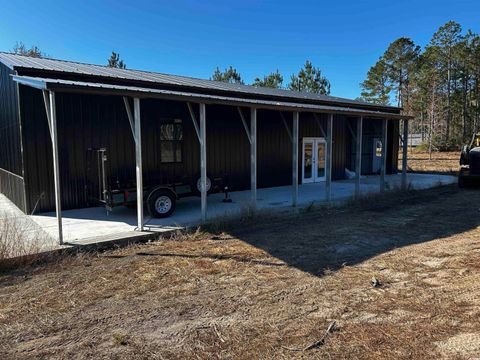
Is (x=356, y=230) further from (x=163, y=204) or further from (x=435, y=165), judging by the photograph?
(x=435, y=165)

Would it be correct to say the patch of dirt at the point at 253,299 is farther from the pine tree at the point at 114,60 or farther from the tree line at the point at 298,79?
the tree line at the point at 298,79

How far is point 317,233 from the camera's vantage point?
6918 millimetres

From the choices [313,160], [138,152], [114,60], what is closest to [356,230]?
[138,152]

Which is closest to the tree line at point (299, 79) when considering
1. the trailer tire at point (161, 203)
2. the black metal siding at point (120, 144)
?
the black metal siding at point (120, 144)

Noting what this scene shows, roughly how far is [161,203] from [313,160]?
327 inches

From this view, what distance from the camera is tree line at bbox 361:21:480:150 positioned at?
113ft

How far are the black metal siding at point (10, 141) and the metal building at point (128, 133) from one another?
0.03 m

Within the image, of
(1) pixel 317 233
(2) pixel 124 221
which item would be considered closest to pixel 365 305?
(1) pixel 317 233

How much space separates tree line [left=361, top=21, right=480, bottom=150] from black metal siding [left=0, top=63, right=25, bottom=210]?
31.7 meters

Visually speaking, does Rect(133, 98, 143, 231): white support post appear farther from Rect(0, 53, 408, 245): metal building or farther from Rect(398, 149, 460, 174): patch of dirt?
Rect(398, 149, 460, 174): patch of dirt

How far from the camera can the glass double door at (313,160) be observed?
46.7 ft

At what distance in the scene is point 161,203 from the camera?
26.0ft

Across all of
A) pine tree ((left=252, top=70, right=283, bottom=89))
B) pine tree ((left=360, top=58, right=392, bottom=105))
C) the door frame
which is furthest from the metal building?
pine tree ((left=360, top=58, right=392, bottom=105))

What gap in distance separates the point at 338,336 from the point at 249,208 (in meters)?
4.89
